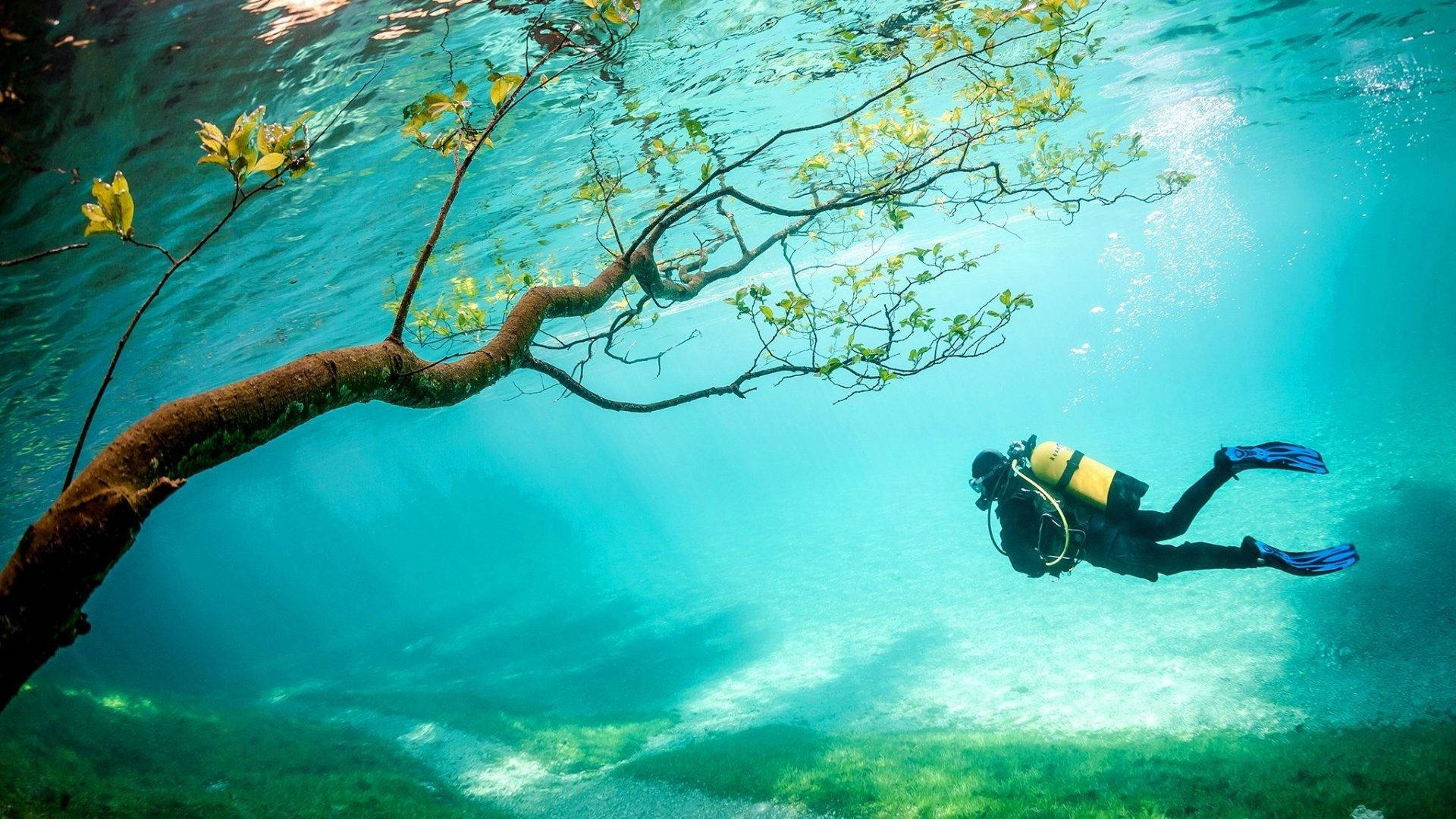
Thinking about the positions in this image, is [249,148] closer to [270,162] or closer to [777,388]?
[270,162]

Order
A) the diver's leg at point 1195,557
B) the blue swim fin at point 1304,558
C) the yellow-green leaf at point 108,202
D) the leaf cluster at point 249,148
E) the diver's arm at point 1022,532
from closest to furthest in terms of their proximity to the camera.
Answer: the yellow-green leaf at point 108,202 < the leaf cluster at point 249,148 < the blue swim fin at point 1304,558 < the diver's leg at point 1195,557 < the diver's arm at point 1022,532

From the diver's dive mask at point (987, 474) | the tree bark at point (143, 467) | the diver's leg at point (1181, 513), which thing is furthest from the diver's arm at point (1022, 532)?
the tree bark at point (143, 467)

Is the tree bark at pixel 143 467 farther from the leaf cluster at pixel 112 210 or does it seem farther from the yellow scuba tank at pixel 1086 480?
the yellow scuba tank at pixel 1086 480

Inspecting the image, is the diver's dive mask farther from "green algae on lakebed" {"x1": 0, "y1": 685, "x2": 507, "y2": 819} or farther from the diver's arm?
"green algae on lakebed" {"x1": 0, "y1": 685, "x2": 507, "y2": 819}

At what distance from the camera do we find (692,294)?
16.5 feet

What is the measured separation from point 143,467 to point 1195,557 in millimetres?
7412

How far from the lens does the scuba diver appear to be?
5965 millimetres

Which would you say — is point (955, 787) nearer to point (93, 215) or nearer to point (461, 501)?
point (93, 215)

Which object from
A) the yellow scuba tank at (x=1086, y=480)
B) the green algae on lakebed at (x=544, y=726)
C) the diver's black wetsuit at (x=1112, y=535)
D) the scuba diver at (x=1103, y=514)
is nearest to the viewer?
the scuba diver at (x=1103, y=514)

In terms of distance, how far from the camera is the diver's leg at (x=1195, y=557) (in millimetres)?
5719

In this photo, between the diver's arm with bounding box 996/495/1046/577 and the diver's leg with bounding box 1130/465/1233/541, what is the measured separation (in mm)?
983

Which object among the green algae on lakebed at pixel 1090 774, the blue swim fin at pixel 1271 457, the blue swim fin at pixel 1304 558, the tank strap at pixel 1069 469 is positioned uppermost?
the tank strap at pixel 1069 469

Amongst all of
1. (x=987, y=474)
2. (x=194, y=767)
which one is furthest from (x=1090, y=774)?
(x=194, y=767)

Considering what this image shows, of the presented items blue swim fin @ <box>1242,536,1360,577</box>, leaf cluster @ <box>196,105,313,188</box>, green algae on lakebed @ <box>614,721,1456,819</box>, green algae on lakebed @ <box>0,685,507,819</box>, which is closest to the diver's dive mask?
blue swim fin @ <box>1242,536,1360,577</box>
